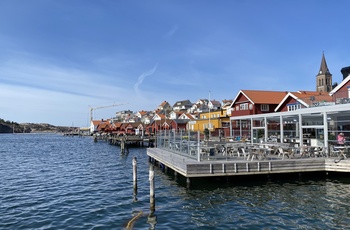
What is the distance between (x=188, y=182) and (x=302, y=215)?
691 cm

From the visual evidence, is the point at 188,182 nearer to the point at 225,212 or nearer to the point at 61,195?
the point at 225,212

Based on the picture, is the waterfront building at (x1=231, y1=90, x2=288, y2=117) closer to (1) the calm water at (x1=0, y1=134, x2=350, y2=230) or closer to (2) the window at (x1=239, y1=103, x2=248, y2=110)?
(2) the window at (x1=239, y1=103, x2=248, y2=110)

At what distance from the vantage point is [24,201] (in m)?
15.4

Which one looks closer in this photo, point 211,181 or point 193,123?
point 211,181

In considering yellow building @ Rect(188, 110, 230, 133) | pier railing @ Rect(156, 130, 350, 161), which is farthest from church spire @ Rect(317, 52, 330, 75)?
pier railing @ Rect(156, 130, 350, 161)

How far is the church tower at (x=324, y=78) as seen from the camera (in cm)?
10664

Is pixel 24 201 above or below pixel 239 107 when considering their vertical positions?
below

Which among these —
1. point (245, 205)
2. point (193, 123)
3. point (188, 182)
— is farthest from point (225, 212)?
point (193, 123)

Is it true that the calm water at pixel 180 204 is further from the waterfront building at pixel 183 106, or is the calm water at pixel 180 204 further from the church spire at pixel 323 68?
the waterfront building at pixel 183 106

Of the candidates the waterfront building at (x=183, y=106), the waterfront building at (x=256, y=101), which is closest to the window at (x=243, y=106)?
the waterfront building at (x=256, y=101)

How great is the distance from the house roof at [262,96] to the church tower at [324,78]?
214 feet

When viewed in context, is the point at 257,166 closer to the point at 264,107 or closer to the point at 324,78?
the point at 264,107

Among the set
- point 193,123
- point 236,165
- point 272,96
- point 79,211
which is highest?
point 272,96

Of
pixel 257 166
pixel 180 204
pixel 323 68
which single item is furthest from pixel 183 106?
pixel 180 204
